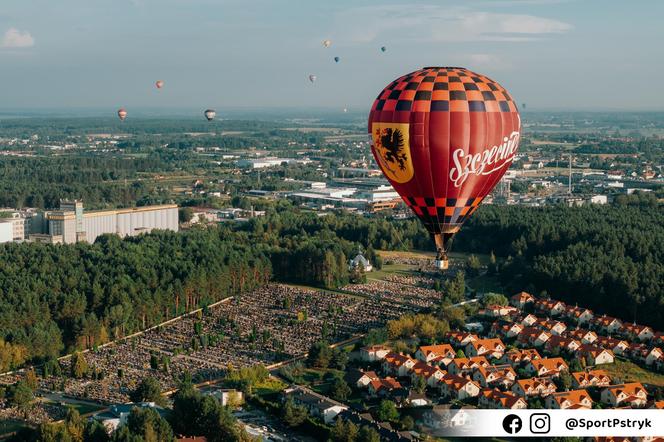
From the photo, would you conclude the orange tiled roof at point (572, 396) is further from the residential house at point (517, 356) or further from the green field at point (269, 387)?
the green field at point (269, 387)

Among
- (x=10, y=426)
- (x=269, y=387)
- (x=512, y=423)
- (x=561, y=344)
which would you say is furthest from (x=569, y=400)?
(x=10, y=426)

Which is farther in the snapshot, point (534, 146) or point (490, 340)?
point (534, 146)

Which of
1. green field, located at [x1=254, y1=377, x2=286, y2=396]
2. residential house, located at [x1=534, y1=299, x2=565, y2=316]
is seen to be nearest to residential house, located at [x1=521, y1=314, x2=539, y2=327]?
residential house, located at [x1=534, y1=299, x2=565, y2=316]

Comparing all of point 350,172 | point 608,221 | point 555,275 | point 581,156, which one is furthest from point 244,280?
point 581,156

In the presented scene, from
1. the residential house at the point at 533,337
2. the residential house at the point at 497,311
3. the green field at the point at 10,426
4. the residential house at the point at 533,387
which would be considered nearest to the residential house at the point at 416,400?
the residential house at the point at 533,387

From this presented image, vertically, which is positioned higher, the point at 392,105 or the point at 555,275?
the point at 392,105

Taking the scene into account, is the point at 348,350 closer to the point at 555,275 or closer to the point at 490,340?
the point at 490,340
